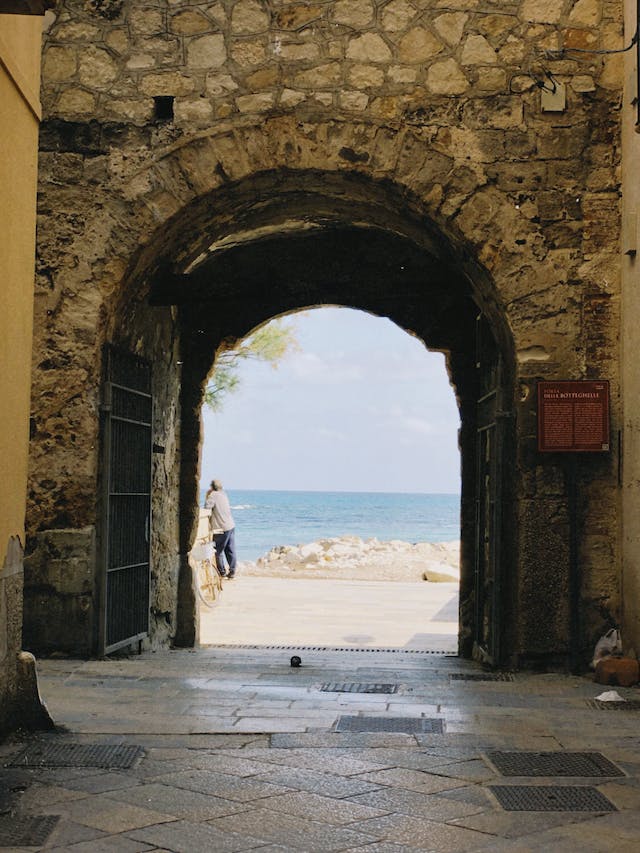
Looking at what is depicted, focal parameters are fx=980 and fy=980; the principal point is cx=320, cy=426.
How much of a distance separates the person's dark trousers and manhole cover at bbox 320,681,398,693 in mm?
9588

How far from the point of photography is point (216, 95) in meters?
6.01

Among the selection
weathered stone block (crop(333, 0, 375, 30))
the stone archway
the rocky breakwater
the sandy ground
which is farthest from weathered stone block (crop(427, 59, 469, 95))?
the rocky breakwater

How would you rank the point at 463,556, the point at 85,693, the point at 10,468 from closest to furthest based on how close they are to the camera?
the point at 10,468
the point at 85,693
the point at 463,556

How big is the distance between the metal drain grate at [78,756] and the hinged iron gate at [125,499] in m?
2.38

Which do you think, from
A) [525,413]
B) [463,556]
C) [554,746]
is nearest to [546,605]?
[525,413]

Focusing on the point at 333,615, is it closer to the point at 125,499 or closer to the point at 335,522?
the point at 125,499

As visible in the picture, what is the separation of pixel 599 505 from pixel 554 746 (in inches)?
88.7

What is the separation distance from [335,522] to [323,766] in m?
60.3

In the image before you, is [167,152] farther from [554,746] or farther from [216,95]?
[554,746]

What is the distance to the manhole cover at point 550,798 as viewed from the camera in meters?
2.91

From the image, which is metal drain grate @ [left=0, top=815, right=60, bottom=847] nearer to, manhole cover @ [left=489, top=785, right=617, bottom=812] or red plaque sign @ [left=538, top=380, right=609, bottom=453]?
manhole cover @ [left=489, top=785, right=617, bottom=812]

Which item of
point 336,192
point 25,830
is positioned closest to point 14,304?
point 25,830

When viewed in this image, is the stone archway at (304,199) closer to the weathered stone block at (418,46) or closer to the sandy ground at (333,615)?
the weathered stone block at (418,46)

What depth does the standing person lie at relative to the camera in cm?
1414
